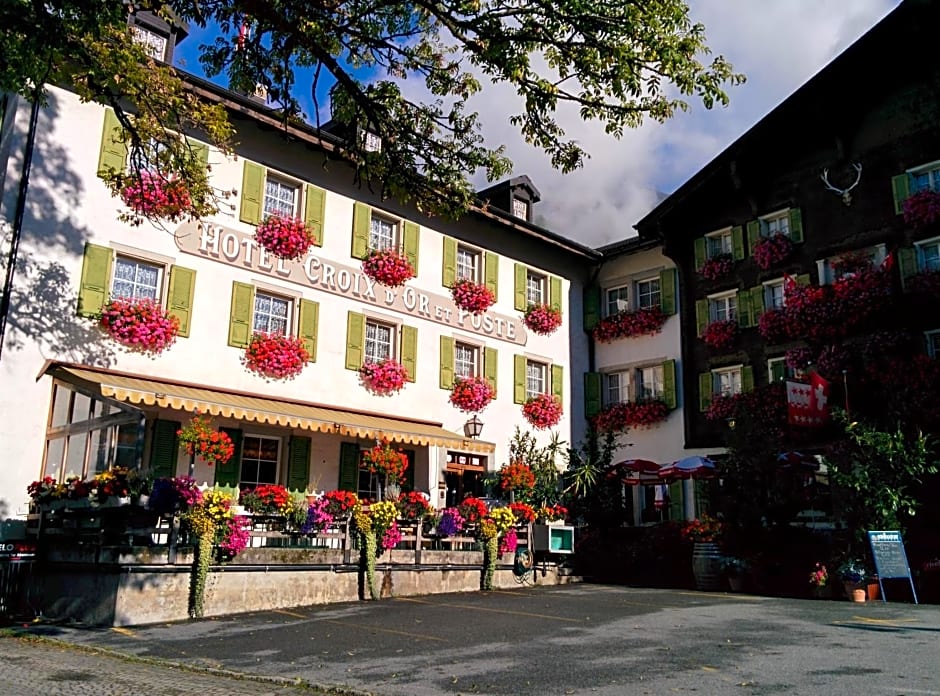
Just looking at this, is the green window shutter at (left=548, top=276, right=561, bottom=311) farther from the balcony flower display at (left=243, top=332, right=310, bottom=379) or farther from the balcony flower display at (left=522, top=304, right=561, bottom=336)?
the balcony flower display at (left=243, top=332, right=310, bottom=379)

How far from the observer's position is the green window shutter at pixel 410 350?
1842 cm

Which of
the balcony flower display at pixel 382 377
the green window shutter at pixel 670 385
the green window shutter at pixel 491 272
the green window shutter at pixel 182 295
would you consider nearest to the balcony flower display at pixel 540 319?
the green window shutter at pixel 491 272

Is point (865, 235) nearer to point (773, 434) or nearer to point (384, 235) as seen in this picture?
point (773, 434)

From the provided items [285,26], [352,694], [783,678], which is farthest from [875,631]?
[285,26]

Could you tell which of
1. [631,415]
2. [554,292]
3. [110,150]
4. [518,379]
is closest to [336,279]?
[110,150]

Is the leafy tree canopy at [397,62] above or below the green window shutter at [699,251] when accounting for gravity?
below

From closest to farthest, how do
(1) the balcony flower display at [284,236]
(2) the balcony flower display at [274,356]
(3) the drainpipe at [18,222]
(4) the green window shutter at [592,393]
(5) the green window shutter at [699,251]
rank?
1. (3) the drainpipe at [18,222]
2. (2) the balcony flower display at [274,356]
3. (1) the balcony flower display at [284,236]
4. (5) the green window shutter at [699,251]
5. (4) the green window shutter at [592,393]

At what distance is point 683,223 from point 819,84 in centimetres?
449

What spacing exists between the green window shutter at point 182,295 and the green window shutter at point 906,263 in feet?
44.2

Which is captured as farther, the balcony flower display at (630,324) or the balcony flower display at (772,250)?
the balcony flower display at (630,324)

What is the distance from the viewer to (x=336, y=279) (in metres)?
17.5

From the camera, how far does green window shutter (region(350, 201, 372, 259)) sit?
1797 centimetres

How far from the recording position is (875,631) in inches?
364

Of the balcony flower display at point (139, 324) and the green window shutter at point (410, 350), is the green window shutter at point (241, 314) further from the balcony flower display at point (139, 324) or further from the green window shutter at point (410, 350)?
the green window shutter at point (410, 350)
